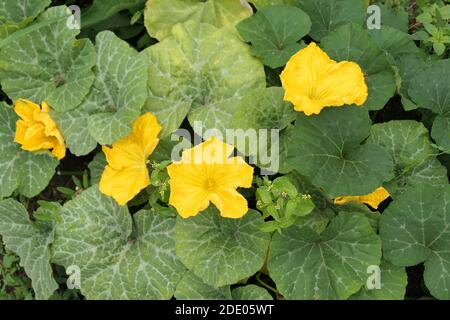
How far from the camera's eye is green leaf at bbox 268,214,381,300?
1.77 metres

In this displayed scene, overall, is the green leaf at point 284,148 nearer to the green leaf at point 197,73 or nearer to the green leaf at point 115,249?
the green leaf at point 197,73

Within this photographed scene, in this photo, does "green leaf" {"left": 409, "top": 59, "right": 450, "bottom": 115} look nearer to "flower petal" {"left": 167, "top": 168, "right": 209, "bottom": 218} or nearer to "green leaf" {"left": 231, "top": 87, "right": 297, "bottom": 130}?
"green leaf" {"left": 231, "top": 87, "right": 297, "bottom": 130}

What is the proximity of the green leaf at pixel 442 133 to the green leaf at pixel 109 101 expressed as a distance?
0.87 metres

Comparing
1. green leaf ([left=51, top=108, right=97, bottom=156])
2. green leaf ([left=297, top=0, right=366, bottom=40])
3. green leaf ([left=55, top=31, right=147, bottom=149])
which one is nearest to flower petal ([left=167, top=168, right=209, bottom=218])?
green leaf ([left=55, top=31, right=147, bottom=149])

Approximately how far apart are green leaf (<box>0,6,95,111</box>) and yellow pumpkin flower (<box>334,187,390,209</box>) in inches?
33.8

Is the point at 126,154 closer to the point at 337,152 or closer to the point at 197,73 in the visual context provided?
the point at 197,73

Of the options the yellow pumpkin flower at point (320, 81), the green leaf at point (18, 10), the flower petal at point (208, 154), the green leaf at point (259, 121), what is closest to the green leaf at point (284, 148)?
the green leaf at point (259, 121)

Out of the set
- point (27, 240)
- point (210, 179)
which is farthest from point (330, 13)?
point (27, 240)

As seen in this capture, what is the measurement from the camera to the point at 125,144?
76.6 inches

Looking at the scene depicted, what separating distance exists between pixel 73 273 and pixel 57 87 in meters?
0.60

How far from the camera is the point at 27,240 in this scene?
2.10 metres

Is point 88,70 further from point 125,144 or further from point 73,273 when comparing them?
point 73,273

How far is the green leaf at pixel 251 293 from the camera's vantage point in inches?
73.7
